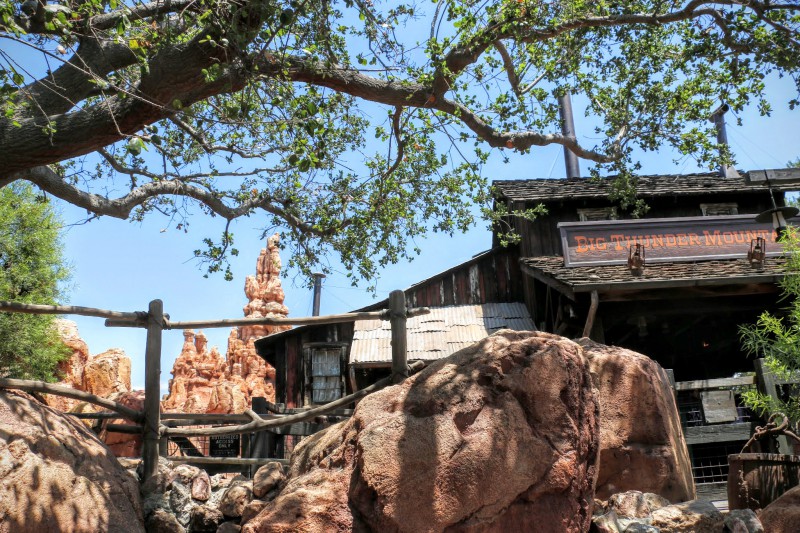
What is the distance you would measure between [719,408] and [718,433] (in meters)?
0.32

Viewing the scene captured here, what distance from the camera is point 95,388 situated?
30.9m

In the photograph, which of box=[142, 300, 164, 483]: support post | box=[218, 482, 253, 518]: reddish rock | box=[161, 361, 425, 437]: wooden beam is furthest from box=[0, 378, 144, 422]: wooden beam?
box=[218, 482, 253, 518]: reddish rock

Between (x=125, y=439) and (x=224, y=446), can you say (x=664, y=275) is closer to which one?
(x=224, y=446)

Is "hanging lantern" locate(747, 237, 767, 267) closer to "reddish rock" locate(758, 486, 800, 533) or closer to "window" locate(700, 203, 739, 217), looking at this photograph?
"window" locate(700, 203, 739, 217)

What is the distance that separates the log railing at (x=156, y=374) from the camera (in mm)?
5133

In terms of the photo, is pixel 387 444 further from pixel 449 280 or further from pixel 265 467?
pixel 449 280

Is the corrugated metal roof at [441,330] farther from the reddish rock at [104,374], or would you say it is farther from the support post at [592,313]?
the reddish rock at [104,374]

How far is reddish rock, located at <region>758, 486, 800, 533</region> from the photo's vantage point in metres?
4.75

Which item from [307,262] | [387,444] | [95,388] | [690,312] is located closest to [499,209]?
[307,262]

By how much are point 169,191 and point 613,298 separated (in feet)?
25.0

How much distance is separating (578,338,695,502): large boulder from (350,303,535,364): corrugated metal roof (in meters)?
7.04

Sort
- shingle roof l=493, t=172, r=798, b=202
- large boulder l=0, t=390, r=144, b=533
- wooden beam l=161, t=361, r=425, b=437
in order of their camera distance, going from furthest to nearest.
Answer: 1. shingle roof l=493, t=172, r=798, b=202
2. wooden beam l=161, t=361, r=425, b=437
3. large boulder l=0, t=390, r=144, b=533

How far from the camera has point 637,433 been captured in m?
6.05

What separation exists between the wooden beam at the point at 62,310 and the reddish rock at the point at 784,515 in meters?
4.91
